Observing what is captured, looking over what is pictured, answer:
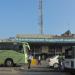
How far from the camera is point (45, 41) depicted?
2276 inches

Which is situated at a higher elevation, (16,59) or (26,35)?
(26,35)

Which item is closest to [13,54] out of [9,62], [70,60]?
[9,62]

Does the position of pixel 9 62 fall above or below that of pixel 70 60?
below

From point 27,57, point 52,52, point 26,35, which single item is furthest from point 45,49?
point 27,57

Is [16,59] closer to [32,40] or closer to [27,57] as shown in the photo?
[27,57]

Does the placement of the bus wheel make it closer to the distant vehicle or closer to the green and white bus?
the green and white bus

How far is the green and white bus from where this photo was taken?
122 feet

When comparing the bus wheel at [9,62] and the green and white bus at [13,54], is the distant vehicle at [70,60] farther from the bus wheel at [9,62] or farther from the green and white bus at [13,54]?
the bus wheel at [9,62]

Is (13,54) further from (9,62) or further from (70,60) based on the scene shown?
(70,60)

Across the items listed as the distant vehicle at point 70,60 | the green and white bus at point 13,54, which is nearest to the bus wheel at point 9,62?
the green and white bus at point 13,54

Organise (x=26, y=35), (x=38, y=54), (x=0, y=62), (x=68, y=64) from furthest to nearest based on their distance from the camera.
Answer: (x=26, y=35), (x=38, y=54), (x=0, y=62), (x=68, y=64)

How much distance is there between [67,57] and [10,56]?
13320 mm

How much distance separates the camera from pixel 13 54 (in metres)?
37.3

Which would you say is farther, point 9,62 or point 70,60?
point 9,62
